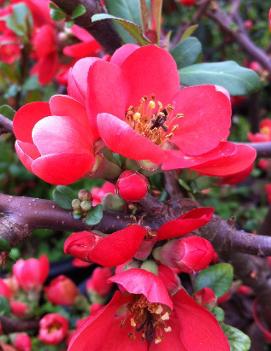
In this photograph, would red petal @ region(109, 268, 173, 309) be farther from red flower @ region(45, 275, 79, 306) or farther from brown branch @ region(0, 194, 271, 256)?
red flower @ region(45, 275, 79, 306)

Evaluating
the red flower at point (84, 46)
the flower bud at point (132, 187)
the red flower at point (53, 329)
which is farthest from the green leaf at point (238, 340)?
the red flower at point (84, 46)

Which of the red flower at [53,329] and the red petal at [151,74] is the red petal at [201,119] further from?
the red flower at [53,329]

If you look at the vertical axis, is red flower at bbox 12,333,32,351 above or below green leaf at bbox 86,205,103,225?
below

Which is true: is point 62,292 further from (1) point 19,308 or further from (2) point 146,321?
(2) point 146,321

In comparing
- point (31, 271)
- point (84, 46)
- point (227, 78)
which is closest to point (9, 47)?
point (84, 46)

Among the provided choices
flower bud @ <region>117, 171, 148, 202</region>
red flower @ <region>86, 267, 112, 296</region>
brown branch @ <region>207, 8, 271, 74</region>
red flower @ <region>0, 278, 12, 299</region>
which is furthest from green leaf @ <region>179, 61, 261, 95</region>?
brown branch @ <region>207, 8, 271, 74</region>

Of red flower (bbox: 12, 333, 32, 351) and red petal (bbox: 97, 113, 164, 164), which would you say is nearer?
red petal (bbox: 97, 113, 164, 164)

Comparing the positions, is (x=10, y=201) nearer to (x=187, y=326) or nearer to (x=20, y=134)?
(x=20, y=134)
